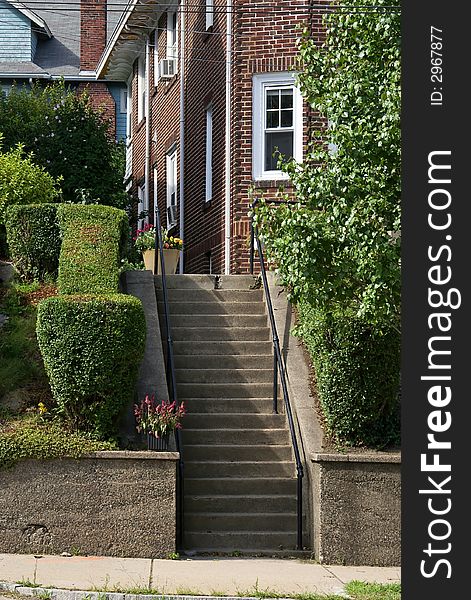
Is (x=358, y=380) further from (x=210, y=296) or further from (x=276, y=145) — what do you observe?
(x=276, y=145)

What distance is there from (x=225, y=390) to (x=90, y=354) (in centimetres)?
302

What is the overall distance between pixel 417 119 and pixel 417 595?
3.17 m

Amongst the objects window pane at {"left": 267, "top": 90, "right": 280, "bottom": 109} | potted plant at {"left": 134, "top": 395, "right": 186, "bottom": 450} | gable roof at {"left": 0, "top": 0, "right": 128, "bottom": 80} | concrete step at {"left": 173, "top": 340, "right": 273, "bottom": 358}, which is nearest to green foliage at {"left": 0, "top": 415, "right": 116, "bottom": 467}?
potted plant at {"left": 134, "top": 395, "right": 186, "bottom": 450}

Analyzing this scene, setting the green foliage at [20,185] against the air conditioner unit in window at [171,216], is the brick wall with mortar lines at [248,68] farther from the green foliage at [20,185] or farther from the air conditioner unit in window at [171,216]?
the air conditioner unit in window at [171,216]

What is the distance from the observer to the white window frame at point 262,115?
19.3 meters

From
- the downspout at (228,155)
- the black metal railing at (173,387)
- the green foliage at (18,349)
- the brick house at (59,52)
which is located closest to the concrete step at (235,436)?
the black metal railing at (173,387)

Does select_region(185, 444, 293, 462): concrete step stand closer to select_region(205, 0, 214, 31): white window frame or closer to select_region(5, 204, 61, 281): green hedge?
select_region(5, 204, 61, 281): green hedge

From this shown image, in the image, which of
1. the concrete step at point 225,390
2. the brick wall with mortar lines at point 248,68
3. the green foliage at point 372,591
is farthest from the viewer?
the brick wall with mortar lines at point 248,68

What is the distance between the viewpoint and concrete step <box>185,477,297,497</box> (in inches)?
516

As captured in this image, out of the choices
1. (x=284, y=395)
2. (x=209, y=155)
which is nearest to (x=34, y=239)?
Answer: (x=284, y=395)

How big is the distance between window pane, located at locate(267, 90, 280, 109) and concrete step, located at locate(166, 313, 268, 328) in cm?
488

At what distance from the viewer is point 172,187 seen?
25.5 m

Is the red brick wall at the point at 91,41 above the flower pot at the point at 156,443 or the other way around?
above

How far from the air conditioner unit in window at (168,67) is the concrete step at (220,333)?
1052 cm
